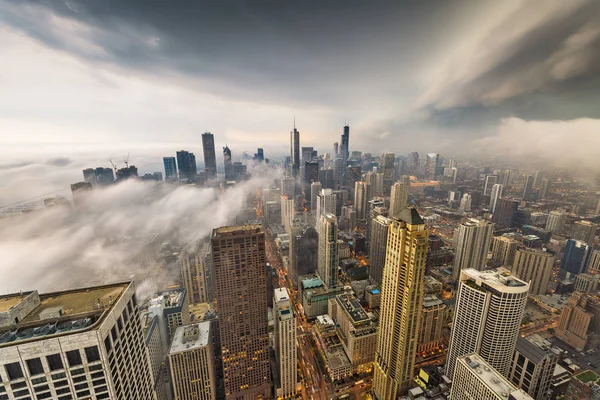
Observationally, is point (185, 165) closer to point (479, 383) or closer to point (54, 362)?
point (54, 362)

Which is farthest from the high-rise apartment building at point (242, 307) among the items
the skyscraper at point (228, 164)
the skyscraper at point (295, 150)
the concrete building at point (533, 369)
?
the skyscraper at point (295, 150)

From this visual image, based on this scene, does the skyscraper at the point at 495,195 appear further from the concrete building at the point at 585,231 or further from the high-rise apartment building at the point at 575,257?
the high-rise apartment building at the point at 575,257

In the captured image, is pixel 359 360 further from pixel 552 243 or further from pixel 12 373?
pixel 552 243

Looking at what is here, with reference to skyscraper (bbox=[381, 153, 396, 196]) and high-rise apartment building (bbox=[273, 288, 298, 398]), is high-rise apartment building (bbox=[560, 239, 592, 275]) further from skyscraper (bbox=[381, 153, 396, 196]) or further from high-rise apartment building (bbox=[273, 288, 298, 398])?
skyscraper (bbox=[381, 153, 396, 196])

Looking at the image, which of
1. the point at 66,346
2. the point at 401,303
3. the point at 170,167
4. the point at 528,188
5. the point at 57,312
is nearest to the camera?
the point at 66,346

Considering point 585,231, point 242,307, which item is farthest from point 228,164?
point 585,231

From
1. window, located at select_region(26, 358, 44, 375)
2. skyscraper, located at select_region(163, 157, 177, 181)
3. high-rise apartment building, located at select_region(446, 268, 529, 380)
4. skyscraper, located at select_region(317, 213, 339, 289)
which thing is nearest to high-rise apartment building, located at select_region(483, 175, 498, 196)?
skyscraper, located at select_region(317, 213, 339, 289)
